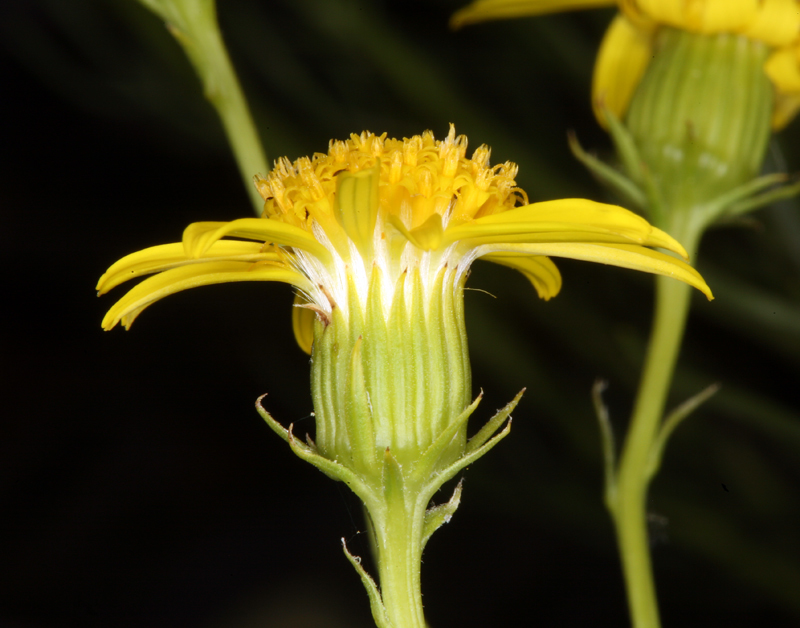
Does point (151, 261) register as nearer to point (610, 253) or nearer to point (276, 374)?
point (610, 253)

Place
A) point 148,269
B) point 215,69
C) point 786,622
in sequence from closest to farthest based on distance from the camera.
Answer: point 148,269 → point 215,69 → point 786,622

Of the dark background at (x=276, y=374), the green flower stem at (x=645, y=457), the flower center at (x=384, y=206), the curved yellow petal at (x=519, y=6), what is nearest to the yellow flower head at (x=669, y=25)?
the curved yellow petal at (x=519, y=6)

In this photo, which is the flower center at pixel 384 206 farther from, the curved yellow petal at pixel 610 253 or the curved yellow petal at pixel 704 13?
the curved yellow petal at pixel 704 13

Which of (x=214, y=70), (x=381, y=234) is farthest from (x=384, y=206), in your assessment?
(x=214, y=70)

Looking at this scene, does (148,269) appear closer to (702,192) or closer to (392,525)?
(392,525)

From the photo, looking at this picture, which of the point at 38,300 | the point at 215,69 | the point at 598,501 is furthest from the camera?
the point at 38,300

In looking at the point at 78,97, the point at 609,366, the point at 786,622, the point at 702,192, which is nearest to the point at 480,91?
the point at 609,366

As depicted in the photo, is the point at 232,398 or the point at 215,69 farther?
the point at 232,398
